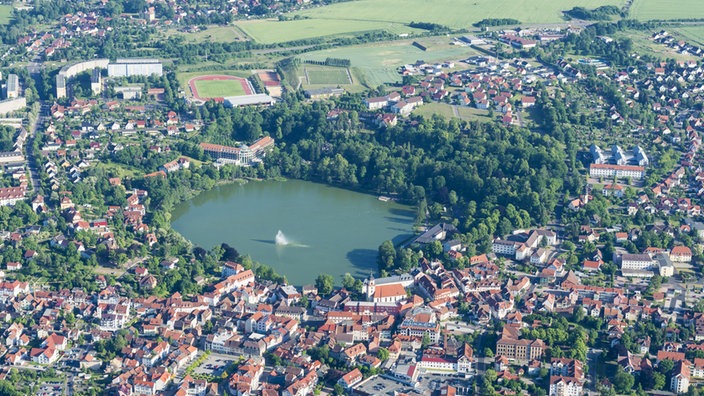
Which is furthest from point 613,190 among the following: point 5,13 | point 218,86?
point 5,13

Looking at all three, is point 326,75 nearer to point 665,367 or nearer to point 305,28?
point 305,28

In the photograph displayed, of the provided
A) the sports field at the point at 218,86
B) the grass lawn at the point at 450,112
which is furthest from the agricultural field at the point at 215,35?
the grass lawn at the point at 450,112

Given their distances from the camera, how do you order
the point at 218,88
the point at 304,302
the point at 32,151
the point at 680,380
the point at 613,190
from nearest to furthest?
the point at 680,380 → the point at 304,302 → the point at 613,190 → the point at 32,151 → the point at 218,88

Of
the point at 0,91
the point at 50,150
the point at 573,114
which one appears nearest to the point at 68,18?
the point at 0,91

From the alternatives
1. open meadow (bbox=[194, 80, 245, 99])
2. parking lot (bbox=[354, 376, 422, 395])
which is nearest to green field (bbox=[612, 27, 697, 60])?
open meadow (bbox=[194, 80, 245, 99])

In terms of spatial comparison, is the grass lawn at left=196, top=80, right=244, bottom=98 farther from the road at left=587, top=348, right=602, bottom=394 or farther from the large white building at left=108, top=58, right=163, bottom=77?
the road at left=587, top=348, right=602, bottom=394

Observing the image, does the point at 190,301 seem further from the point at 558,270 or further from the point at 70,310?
the point at 558,270
